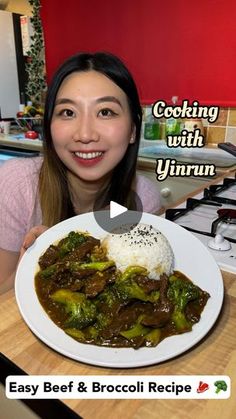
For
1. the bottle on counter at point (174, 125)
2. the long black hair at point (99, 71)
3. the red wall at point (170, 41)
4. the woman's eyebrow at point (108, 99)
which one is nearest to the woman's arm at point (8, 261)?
the long black hair at point (99, 71)

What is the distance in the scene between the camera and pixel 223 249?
783 mm

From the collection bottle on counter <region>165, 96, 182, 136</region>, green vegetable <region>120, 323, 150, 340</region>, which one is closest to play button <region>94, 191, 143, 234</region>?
green vegetable <region>120, 323, 150, 340</region>

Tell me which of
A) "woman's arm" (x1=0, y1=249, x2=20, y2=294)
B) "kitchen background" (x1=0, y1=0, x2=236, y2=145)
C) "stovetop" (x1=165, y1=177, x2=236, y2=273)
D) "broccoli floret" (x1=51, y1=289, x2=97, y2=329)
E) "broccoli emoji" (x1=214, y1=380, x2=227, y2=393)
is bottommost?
"woman's arm" (x1=0, y1=249, x2=20, y2=294)

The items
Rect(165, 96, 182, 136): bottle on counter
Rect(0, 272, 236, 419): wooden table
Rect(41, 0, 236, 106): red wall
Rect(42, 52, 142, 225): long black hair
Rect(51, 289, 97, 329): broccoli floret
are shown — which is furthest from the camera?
Rect(165, 96, 182, 136): bottle on counter

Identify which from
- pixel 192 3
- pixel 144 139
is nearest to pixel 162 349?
pixel 144 139

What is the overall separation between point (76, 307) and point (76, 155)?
56 centimetres

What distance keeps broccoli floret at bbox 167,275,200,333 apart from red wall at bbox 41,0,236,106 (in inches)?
64.3

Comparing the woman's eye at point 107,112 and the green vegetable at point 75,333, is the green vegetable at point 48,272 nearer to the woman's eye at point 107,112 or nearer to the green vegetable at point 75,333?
the green vegetable at point 75,333

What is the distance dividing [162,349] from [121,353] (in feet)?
0.20

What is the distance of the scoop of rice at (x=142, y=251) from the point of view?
65cm

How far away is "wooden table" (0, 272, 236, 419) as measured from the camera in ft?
1.33

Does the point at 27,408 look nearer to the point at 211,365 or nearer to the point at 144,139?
the point at 211,365

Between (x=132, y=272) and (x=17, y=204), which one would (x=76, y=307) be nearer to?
(x=132, y=272)

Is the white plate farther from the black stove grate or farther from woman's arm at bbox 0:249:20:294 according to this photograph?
woman's arm at bbox 0:249:20:294
